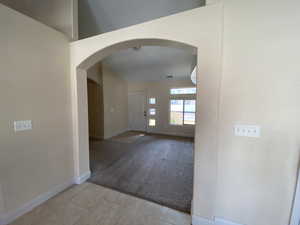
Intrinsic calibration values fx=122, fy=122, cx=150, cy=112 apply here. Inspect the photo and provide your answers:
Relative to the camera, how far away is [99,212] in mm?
1540

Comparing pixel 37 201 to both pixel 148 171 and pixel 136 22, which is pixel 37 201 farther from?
pixel 136 22

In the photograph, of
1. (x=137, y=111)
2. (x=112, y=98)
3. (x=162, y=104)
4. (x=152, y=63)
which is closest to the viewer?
(x=152, y=63)

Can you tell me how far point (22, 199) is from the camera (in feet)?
4.85

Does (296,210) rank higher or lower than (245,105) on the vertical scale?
lower

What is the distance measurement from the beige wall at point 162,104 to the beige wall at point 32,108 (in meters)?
4.03

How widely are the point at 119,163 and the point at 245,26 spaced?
120 inches

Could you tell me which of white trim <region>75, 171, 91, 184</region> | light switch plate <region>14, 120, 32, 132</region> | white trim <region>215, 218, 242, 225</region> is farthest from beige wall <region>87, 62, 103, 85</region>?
white trim <region>215, 218, 242, 225</region>

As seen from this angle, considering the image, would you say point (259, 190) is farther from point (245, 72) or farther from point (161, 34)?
point (161, 34)

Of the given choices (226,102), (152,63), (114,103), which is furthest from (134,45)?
(114,103)

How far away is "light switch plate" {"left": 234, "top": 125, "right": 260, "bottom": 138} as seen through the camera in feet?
3.86

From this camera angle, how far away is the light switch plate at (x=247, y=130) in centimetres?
118

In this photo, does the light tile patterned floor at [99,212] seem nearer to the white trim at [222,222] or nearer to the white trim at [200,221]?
the white trim at [200,221]

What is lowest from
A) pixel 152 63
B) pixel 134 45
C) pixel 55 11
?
pixel 134 45

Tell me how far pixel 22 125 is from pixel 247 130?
2498 millimetres
